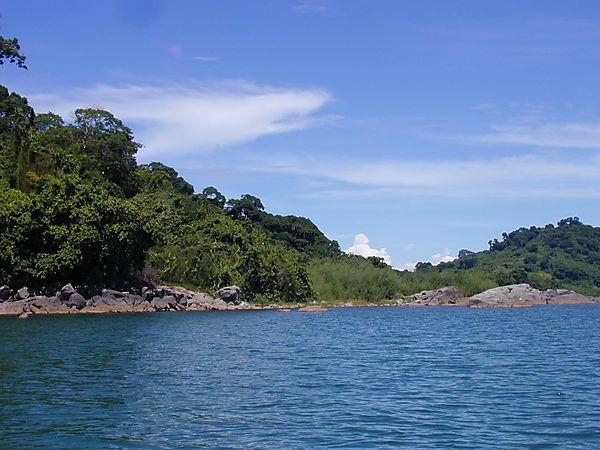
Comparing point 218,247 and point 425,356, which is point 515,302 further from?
point 425,356

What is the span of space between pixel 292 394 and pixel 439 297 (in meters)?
115

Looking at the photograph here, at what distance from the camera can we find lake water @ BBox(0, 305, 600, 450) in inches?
640

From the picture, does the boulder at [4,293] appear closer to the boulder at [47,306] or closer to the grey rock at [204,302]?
the boulder at [47,306]

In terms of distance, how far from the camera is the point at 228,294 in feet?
290

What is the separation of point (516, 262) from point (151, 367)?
587ft

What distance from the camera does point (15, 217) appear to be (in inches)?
2511

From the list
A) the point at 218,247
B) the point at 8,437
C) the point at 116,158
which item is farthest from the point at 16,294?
the point at 8,437

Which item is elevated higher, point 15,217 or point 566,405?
point 15,217

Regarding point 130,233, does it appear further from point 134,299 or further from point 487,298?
point 487,298

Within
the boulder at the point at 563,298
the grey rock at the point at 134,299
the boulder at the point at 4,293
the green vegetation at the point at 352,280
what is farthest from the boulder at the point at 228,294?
the boulder at the point at 563,298

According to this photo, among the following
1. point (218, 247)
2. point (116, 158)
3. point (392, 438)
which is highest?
point (116, 158)

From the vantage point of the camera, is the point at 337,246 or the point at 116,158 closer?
the point at 116,158

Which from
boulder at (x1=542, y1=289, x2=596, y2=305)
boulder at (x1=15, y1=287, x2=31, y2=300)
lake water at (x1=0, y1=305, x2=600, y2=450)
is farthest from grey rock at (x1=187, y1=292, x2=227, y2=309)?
boulder at (x1=542, y1=289, x2=596, y2=305)

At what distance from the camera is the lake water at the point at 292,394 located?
16266 mm
